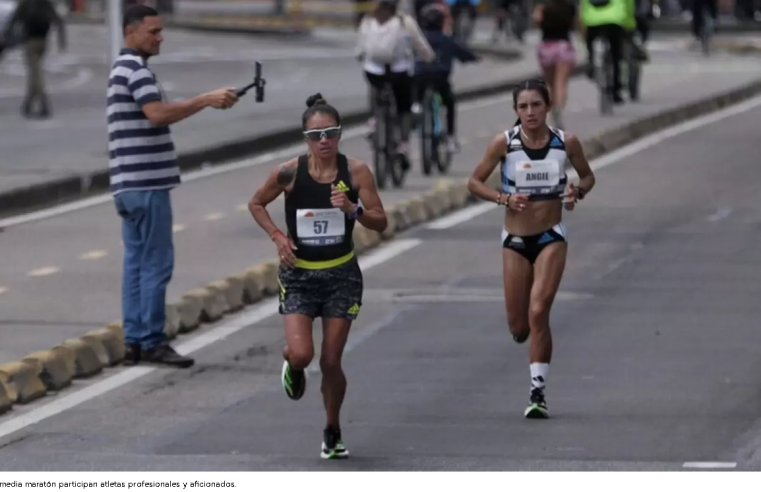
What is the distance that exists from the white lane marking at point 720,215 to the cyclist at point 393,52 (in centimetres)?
313

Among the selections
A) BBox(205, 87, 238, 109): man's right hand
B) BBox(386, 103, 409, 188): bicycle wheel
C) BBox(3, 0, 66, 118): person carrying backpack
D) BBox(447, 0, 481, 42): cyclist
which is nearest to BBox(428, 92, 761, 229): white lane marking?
BBox(386, 103, 409, 188): bicycle wheel

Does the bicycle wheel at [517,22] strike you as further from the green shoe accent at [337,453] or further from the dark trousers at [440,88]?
the green shoe accent at [337,453]

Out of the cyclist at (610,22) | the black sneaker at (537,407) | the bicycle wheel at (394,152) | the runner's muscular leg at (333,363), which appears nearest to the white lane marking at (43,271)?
the bicycle wheel at (394,152)

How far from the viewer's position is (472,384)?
10586 mm

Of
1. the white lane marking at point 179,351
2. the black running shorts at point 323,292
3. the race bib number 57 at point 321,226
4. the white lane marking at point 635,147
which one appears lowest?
the white lane marking at point 635,147

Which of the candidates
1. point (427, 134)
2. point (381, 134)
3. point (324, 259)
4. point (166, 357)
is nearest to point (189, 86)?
point (427, 134)

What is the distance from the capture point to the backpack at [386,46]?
62.0 feet

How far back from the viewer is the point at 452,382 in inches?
420

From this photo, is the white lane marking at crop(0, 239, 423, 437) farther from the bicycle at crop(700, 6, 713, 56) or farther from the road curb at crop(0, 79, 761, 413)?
the bicycle at crop(700, 6, 713, 56)

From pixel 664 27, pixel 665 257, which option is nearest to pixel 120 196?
pixel 665 257

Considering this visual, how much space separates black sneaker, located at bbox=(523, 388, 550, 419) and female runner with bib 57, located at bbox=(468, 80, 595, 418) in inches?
8.0

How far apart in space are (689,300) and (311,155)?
16.2 feet

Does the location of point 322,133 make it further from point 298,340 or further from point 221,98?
point 221,98
